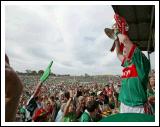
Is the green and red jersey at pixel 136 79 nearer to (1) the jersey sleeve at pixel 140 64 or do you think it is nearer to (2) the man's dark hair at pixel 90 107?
(1) the jersey sleeve at pixel 140 64

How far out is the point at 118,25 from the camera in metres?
2.67

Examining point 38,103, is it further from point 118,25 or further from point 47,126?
point 47,126

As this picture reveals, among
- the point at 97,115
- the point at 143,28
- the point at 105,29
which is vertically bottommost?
the point at 97,115

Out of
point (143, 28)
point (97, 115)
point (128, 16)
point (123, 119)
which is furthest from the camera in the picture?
point (143, 28)

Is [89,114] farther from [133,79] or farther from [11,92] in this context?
[11,92]

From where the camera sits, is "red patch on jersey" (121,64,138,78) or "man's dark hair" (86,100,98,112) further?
"man's dark hair" (86,100,98,112)

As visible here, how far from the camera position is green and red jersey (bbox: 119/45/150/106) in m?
2.43

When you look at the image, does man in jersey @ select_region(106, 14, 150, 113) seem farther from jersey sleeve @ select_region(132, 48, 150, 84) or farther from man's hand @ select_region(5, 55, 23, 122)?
man's hand @ select_region(5, 55, 23, 122)

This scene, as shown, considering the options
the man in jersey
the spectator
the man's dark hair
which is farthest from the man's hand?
the man's dark hair

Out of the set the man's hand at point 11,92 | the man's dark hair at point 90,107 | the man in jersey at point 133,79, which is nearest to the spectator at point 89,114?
the man's dark hair at point 90,107

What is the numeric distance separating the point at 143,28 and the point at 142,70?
3711mm

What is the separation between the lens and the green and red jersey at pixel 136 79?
95.5 inches

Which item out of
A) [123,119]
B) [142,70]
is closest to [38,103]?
[142,70]

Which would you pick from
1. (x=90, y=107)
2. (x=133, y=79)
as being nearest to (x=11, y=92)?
(x=133, y=79)
